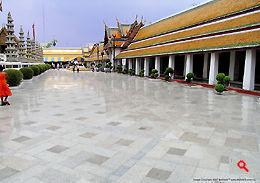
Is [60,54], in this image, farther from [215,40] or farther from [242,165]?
[242,165]

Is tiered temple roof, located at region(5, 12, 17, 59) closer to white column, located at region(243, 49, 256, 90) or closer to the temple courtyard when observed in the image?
the temple courtyard

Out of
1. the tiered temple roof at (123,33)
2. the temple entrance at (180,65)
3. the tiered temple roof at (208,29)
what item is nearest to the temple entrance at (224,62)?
the tiered temple roof at (208,29)

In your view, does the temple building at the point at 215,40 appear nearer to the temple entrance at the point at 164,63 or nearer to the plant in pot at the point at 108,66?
the temple entrance at the point at 164,63

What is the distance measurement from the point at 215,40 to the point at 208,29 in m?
2.54

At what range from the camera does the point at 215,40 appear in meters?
17.0

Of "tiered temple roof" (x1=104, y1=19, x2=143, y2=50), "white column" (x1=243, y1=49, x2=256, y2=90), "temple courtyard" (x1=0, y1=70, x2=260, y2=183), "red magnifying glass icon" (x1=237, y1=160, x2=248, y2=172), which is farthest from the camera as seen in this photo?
"tiered temple roof" (x1=104, y1=19, x2=143, y2=50)

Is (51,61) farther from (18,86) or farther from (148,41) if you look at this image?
(18,86)

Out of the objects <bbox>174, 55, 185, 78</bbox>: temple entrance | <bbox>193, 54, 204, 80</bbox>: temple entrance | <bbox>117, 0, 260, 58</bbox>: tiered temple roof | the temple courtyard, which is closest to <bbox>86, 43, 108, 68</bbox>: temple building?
<bbox>117, 0, 260, 58</bbox>: tiered temple roof

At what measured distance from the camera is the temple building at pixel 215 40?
1399 centimetres

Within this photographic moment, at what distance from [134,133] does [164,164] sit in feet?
6.23

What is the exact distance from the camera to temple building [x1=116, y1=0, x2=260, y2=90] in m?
14.0

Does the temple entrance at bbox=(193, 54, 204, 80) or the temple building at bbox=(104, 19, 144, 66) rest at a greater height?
the temple building at bbox=(104, 19, 144, 66)

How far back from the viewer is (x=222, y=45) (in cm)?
1565

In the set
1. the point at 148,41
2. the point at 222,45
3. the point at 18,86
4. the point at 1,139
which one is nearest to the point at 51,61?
the point at 148,41
